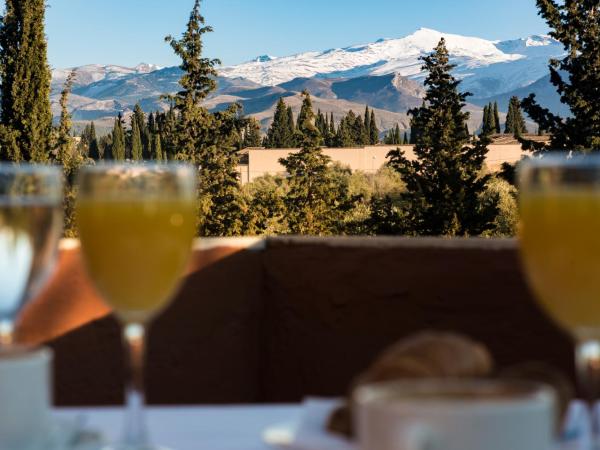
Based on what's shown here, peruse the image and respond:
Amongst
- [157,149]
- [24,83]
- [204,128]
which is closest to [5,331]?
[24,83]

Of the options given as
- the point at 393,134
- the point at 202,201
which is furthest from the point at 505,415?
the point at 393,134

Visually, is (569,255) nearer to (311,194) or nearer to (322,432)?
(322,432)

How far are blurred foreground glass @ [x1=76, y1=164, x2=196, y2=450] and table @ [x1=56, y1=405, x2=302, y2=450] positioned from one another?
126 millimetres

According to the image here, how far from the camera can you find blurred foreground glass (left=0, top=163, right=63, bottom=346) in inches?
36.1

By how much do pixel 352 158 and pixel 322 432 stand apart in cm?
4835

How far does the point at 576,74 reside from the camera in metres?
25.1

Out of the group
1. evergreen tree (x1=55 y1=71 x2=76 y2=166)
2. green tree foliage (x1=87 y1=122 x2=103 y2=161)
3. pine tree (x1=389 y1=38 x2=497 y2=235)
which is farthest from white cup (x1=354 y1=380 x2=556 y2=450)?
green tree foliage (x1=87 y1=122 x2=103 y2=161)

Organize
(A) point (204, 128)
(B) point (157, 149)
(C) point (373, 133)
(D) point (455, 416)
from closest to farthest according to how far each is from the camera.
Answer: (D) point (455, 416), (A) point (204, 128), (B) point (157, 149), (C) point (373, 133)

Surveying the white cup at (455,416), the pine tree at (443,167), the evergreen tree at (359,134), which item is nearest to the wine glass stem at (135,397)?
the white cup at (455,416)

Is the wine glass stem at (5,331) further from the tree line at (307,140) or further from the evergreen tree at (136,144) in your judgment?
the evergreen tree at (136,144)

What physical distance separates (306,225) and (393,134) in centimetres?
3218

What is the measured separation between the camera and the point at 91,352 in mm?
2324

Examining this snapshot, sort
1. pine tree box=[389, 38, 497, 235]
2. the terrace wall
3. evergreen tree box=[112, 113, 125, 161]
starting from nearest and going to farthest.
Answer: the terrace wall, pine tree box=[389, 38, 497, 235], evergreen tree box=[112, 113, 125, 161]

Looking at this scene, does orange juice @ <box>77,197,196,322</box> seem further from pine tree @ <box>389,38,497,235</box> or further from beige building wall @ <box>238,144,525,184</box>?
beige building wall @ <box>238,144,525,184</box>
